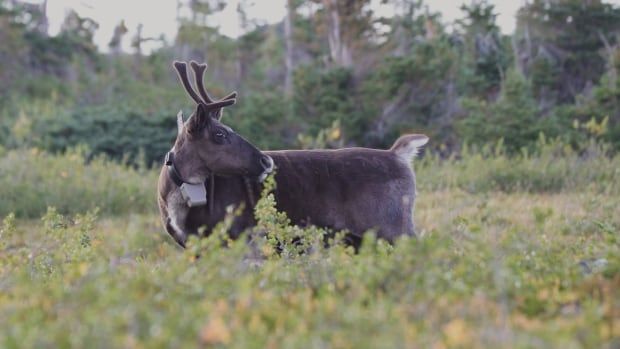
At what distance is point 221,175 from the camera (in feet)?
21.3

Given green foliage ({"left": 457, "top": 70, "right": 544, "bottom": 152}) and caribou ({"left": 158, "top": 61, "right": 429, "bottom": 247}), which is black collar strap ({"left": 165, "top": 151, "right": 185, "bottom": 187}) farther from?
green foliage ({"left": 457, "top": 70, "right": 544, "bottom": 152})

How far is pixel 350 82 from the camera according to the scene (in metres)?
23.2

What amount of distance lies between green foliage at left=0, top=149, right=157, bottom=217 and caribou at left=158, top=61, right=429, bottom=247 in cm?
530

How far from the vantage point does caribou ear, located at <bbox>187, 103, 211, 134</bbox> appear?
6.44 meters

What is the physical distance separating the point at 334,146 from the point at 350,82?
3.57 meters

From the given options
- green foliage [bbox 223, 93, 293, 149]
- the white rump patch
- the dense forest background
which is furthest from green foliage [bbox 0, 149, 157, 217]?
green foliage [bbox 223, 93, 293, 149]

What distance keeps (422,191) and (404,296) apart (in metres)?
9.19

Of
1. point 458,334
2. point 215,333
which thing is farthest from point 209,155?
point 458,334

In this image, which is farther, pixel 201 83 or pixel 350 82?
pixel 350 82

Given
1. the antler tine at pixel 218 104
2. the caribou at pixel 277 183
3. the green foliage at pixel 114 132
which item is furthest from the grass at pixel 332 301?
the green foliage at pixel 114 132

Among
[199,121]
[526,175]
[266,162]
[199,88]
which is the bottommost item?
[526,175]

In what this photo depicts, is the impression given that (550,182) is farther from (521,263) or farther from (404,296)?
(404,296)

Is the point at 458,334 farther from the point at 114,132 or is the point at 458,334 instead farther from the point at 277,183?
the point at 114,132

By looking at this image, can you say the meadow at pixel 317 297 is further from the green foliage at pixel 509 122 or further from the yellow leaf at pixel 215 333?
the green foliage at pixel 509 122
